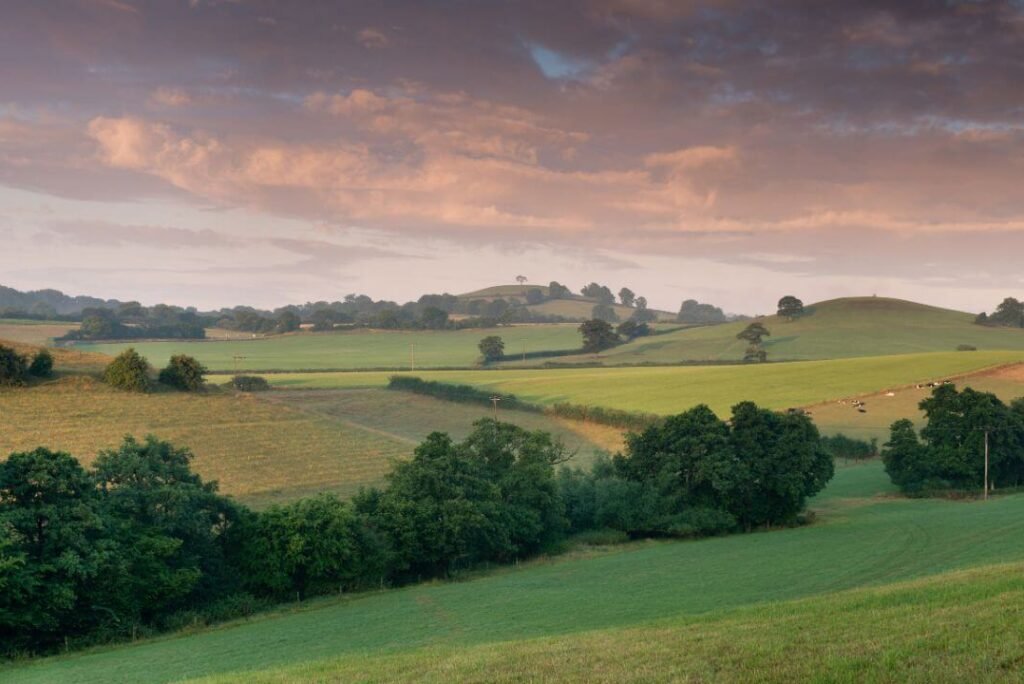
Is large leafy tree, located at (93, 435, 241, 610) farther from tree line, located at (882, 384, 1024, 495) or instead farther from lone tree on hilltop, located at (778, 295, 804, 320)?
lone tree on hilltop, located at (778, 295, 804, 320)

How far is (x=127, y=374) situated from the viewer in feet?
246

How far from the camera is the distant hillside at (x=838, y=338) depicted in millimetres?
158250

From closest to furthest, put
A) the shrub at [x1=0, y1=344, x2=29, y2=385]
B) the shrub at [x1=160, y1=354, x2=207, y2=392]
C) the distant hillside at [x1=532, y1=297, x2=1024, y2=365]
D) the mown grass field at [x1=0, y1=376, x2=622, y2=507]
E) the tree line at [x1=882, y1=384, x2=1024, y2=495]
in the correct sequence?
the mown grass field at [x1=0, y1=376, x2=622, y2=507]
the tree line at [x1=882, y1=384, x2=1024, y2=495]
the shrub at [x1=0, y1=344, x2=29, y2=385]
the shrub at [x1=160, y1=354, x2=207, y2=392]
the distant hillside at [x1=532, y1=297, x2=1024, y2=365]

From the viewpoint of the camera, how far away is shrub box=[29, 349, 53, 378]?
236 ft

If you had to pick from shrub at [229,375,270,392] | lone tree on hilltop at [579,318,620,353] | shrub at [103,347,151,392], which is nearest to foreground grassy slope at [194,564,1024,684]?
shrub at [103,347,151,392]

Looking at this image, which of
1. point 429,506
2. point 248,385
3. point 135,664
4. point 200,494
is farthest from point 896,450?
point 248,385

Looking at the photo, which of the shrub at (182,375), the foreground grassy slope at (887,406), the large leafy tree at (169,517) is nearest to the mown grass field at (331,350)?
the shrub at (182,375)

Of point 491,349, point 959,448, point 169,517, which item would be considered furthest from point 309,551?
point 491,349

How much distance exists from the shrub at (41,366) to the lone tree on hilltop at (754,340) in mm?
121282

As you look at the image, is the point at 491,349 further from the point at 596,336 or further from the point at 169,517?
the point at 169,517

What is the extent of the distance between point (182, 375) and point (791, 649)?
76860 mm

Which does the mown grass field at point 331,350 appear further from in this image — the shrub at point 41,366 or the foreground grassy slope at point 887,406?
the foreground grassy slope at point 887,406

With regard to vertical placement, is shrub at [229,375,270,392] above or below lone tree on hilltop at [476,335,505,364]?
below

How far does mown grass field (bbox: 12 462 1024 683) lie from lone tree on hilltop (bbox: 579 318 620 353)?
4467 inches
